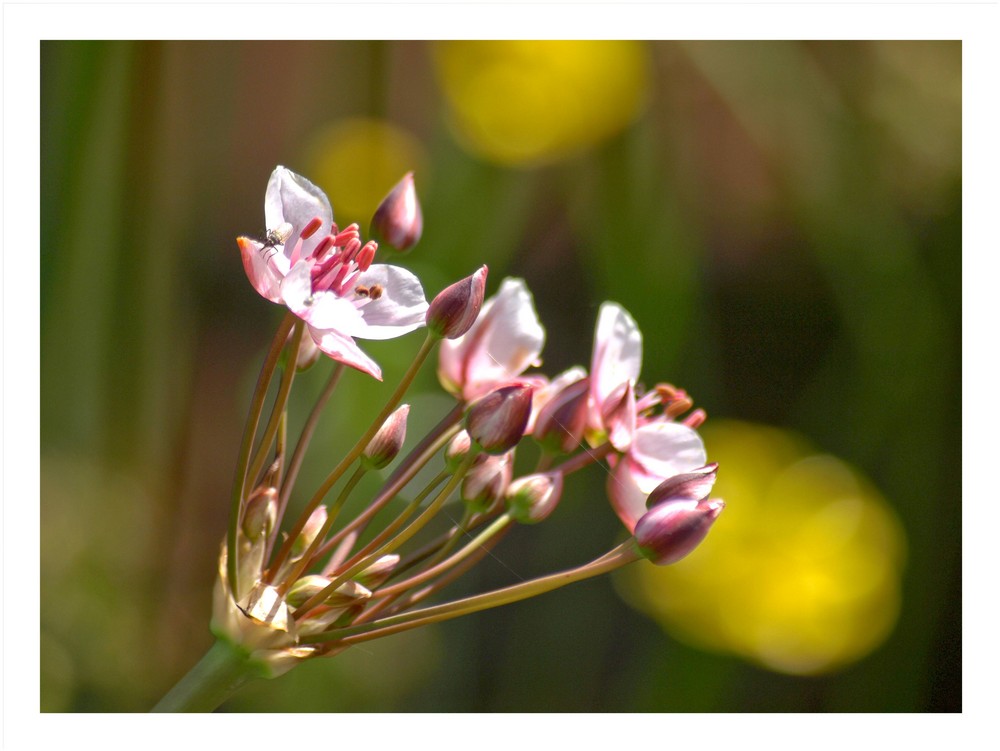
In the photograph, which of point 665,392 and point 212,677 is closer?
point 212,677

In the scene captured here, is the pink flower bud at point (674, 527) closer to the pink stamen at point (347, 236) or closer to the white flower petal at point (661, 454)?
the white flower petal at point (661, 454)

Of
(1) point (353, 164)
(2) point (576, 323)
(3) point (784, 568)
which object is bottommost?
(3) point (784, 568)

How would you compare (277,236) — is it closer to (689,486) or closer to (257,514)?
(257,514)

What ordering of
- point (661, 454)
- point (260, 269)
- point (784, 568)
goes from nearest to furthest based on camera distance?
point (260, 269), point (661, 454), point (784, 568)

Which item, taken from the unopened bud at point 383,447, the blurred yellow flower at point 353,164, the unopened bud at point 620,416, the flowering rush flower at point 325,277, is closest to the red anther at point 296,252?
the flowering rush flower at point 325,277

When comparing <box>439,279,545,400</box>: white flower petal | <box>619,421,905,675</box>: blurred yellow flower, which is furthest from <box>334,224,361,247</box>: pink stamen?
<box>619,421,905,675</box>: blurred yellow flower

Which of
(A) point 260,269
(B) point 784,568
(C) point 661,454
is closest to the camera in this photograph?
(A) point 260,269

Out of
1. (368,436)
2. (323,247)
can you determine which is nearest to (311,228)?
(323,247)

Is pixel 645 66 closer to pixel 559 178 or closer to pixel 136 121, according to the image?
pixel 559 178
